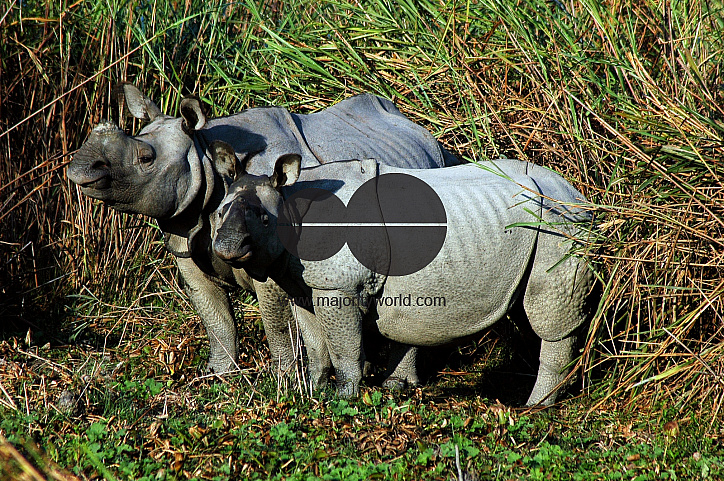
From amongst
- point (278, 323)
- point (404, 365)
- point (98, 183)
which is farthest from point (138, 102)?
point (404, 365)

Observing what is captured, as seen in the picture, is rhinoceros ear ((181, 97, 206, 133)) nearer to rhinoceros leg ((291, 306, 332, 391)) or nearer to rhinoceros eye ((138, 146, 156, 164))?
rhinoceros eye ((138, 146, 156, 164))

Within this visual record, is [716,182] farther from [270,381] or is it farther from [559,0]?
[270,381]

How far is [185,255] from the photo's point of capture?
4.19 m

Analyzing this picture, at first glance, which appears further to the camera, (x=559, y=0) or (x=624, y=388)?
(x=559, y=0)

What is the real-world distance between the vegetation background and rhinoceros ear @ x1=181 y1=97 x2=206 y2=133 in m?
1.31

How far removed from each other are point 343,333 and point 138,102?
1.66 m

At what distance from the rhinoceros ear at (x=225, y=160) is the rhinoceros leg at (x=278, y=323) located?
2.19ft

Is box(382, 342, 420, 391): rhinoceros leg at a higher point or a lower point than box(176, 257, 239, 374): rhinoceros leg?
lower

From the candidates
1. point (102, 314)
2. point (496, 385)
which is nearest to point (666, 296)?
point (496, 385)

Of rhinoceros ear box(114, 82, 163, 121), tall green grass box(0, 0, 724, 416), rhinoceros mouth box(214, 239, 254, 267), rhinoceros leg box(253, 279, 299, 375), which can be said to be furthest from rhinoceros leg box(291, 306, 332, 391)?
tall green grass box(0, 0, 724, 416)

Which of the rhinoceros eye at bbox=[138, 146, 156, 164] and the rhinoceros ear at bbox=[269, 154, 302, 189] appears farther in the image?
the rhinoceros eye at bbox=[138, 146, 156, 164]

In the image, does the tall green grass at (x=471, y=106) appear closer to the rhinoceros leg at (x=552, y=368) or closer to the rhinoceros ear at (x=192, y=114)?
the rhinoceros leg at (x=552, y=368)

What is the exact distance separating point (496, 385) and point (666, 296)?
1468mm

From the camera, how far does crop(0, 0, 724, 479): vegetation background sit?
11.4 feet
